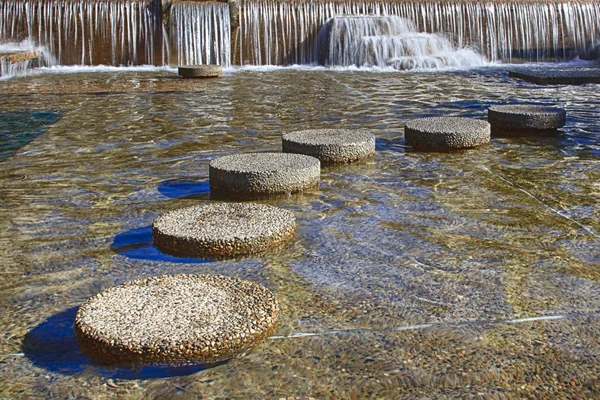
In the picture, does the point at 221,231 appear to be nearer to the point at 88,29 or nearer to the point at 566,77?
the point at 566,77

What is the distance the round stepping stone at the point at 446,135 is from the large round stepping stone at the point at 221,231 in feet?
9.73

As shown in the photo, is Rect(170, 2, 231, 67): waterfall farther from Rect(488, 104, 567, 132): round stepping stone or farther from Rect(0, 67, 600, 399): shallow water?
Rect(488, 104, 567, 132): round stepping stone

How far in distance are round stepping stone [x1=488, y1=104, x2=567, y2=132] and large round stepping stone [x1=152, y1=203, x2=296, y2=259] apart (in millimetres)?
4400

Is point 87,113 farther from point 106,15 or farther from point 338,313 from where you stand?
point 106,15

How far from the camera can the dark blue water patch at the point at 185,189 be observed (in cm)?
607

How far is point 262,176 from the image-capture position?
584cm

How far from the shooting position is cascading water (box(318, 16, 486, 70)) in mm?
18266

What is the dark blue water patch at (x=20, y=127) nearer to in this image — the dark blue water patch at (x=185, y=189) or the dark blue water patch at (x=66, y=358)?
the dark blue water patch at (x=185, y=189)

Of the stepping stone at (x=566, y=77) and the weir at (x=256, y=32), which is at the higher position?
the weir at (x=256, y=32)

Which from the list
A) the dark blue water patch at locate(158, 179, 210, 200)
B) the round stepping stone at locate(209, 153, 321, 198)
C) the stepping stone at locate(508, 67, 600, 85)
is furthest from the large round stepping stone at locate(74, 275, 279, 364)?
the stepping stone at locate(508, 67, 600, 85)

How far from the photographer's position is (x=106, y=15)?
734 inches

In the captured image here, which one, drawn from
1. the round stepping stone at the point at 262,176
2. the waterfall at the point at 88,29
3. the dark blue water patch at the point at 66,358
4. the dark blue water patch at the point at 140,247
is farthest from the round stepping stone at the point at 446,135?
the waterfall at the point at 88,29

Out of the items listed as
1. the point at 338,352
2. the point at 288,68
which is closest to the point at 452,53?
the point at 288,68

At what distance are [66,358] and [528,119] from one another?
6459 millimetres
